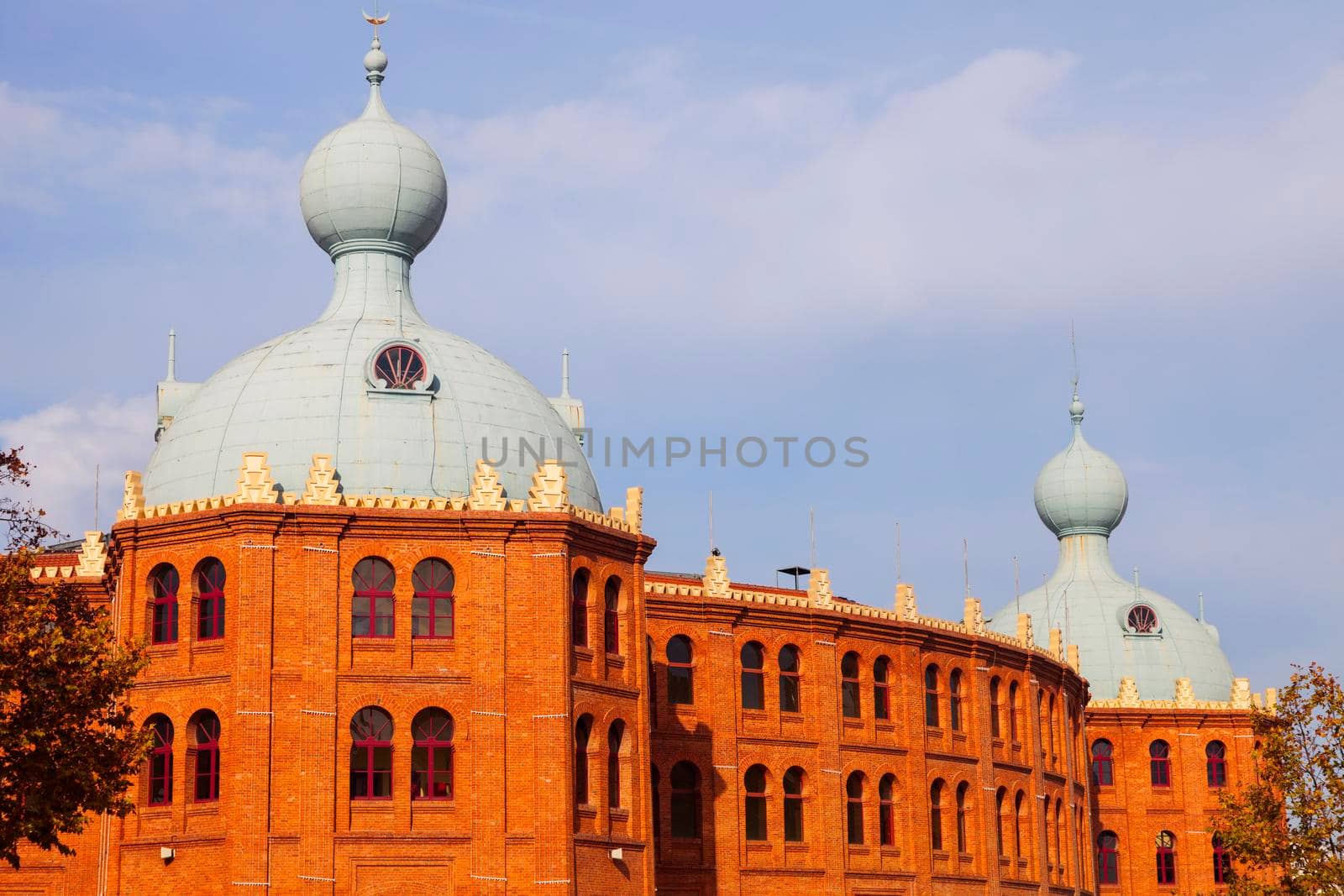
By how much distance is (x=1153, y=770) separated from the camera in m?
102

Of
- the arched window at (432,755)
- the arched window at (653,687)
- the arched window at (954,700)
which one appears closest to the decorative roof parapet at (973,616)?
the arched window at (954,700)

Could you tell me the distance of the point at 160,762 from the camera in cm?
5947

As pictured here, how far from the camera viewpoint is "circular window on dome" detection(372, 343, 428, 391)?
6266 cm

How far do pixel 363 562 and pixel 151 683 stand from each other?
6833mm

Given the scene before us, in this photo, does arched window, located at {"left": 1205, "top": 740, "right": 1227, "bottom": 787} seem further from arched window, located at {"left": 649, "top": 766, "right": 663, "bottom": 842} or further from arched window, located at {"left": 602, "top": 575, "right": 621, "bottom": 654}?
arched window, located at {"left": 602, "top": 575, "right": 621, "bottom": 654}

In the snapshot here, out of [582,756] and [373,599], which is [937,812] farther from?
[373,599]

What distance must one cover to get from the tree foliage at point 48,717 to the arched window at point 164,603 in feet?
40.2

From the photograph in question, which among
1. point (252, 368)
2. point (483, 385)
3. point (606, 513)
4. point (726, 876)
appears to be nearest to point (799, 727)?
point (726, 876)

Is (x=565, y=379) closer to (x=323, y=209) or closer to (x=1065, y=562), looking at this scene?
(x=323, y=209)

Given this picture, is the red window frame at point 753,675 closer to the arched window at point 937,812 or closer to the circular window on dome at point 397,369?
the arched window at point 937,812

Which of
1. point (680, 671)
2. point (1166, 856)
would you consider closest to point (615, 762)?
point (680, 671)

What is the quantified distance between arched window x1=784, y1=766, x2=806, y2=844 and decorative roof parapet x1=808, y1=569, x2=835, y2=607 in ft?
19.6

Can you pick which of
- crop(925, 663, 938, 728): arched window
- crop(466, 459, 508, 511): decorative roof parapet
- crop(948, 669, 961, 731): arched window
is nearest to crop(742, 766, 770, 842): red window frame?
crop(925, 663, 938, 728): arched window

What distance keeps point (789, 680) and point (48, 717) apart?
35314 millimetres
